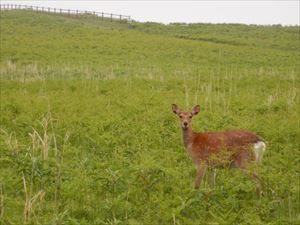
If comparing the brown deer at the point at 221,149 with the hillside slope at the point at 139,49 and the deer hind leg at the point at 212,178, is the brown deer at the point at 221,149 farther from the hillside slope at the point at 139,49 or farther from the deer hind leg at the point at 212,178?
the hillside slope at the point at 139,49

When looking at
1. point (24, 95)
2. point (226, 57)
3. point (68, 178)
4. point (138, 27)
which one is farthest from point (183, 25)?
point (68, 178)

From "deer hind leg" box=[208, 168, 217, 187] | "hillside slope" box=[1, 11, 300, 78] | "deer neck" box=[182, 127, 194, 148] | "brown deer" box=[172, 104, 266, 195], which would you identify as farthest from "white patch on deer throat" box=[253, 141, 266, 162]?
→ "hillside slope" box=[1, 11, 300, 78]

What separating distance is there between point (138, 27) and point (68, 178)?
5500cm

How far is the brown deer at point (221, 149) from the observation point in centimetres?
703

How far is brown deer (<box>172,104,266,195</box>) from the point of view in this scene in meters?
7.03

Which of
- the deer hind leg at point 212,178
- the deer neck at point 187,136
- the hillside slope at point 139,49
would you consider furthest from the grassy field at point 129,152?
the hillside slope at point 139,49

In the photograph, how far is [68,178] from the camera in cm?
693

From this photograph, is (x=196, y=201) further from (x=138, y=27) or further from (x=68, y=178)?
(x=138, y=27)

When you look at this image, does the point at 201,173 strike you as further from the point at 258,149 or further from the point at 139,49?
the point at 139,49

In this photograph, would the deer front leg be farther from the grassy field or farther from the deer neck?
the deer neck

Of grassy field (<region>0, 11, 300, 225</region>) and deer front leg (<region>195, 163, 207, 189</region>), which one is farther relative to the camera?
deer front leg (<region>195, 163, 207, 189</region>)

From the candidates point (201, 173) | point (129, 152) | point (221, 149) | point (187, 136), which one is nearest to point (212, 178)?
point (201, 173)

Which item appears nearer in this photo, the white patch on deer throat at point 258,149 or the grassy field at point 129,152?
the grassy field at point 129,152

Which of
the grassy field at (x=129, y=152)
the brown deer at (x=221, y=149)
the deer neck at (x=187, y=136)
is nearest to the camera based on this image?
the grassy field at (x=129, y=152)
